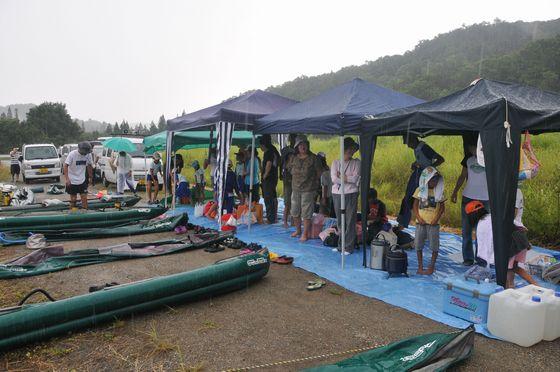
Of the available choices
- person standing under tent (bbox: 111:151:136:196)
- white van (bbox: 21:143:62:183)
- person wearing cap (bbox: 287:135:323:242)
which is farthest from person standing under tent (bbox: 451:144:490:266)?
white van (bbox: 21:143:62:183)

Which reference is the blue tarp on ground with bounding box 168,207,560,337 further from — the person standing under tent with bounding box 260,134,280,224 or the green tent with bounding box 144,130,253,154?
the green tent with bounding box 144,130,253,154

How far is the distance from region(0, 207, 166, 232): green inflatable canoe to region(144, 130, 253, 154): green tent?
4.04 metres

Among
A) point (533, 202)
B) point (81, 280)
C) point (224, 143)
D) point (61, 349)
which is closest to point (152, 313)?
point (61, 349)

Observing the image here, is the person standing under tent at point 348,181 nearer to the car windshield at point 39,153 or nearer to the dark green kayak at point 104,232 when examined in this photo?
the dark green kayak at point 104,232

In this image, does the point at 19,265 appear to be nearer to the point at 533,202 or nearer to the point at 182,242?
the point at 182,242

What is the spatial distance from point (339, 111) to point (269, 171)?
2.99m

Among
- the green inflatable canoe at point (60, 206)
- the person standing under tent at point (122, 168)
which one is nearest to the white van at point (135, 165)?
the person standing under tent at point (122, 168)

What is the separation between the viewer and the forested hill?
114 ft

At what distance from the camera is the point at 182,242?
7.12 m

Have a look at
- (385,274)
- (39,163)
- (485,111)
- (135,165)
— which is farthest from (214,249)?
(39,163)

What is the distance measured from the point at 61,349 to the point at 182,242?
11.9ft

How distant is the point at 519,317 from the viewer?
141 inches

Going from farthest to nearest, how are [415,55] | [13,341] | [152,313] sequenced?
[415,55], [152,313], [13,341]

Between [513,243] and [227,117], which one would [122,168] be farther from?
[513,243]
